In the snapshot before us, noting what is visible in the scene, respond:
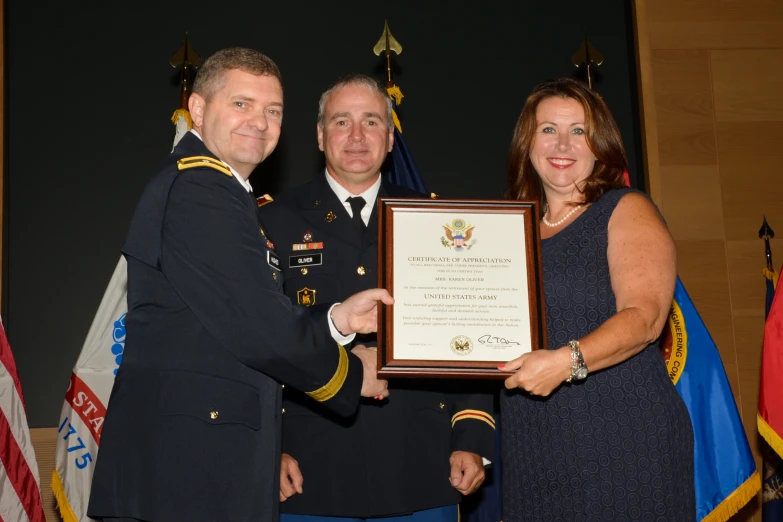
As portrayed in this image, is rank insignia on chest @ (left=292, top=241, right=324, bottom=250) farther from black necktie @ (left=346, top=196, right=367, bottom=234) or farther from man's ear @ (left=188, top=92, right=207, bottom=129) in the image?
man's ear @ (left=188, top=92, right=207, bottom=129)

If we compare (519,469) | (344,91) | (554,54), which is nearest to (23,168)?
(344,91)

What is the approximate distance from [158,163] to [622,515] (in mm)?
3480

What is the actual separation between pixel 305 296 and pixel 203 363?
27.2 inches

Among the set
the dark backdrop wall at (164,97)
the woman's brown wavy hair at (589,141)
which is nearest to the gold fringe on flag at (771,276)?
the dark backdrop wall at (164,97)

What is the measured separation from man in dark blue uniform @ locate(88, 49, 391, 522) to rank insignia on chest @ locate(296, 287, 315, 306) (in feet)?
1.44

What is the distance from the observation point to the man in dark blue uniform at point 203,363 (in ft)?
6.08

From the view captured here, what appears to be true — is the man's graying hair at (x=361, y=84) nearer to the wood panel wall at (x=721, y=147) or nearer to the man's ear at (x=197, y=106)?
the man's ear at (x=197, y=106)

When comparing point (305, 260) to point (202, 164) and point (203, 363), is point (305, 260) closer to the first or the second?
point (202, 164)

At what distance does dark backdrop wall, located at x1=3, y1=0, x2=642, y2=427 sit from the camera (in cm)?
441

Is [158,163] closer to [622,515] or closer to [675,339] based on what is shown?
[675,339]

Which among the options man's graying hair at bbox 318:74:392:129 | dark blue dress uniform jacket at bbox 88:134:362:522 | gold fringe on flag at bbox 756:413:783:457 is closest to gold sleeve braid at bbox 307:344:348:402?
dark blue dress uniform jacket at bbox 88:134:362:522

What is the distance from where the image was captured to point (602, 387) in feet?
6.73

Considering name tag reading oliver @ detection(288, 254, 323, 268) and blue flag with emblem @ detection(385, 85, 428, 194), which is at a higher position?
blue flag with emblem @ detection(385, 85, 428, 194)

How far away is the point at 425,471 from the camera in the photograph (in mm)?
2428
